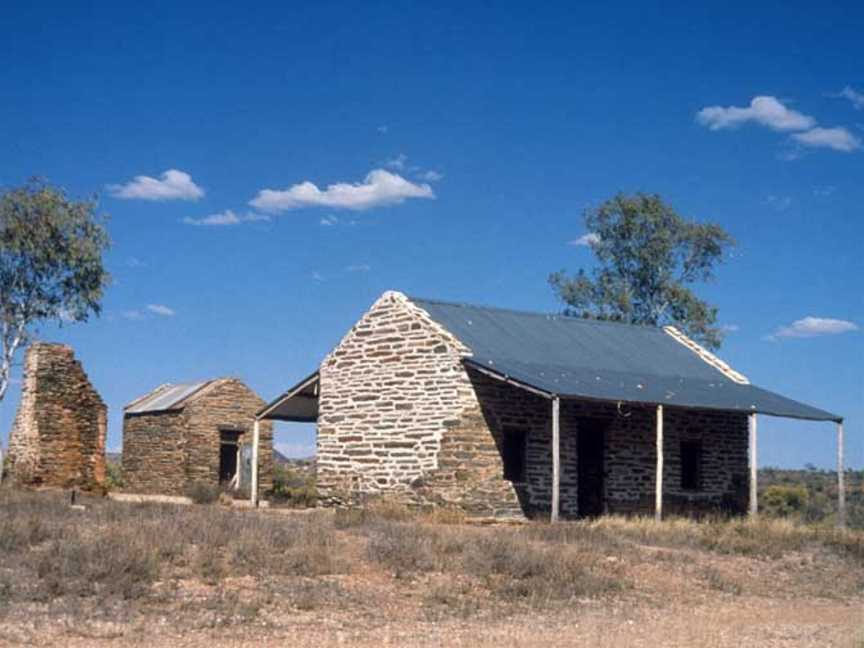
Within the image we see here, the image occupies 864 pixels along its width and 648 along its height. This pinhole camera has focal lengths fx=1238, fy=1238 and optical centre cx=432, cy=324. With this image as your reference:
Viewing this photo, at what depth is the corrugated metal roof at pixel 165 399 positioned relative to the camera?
37719 mm

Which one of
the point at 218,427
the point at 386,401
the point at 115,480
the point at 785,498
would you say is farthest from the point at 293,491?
the point at 785,498

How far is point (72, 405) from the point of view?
96.0 ft

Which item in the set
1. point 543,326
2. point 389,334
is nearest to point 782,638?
point 389,334

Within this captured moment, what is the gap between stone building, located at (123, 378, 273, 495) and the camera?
37031mm

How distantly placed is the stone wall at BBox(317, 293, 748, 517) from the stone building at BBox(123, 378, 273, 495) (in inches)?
395

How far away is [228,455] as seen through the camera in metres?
38.3

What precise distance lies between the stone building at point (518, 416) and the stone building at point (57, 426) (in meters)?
4.15

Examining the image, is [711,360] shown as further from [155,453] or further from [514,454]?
[155,453]

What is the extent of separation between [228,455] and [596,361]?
14951mm

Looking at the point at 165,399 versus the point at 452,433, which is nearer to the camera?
the point at 452,433

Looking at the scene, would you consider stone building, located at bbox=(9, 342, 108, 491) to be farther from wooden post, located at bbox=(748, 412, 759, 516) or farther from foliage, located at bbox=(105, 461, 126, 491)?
wooden post, located at bbox=(748, 412, 759, 516)

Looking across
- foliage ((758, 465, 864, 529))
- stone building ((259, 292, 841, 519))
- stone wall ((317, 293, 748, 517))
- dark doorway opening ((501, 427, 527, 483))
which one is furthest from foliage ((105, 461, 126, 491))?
foliage ((758, 465, 864, 529))

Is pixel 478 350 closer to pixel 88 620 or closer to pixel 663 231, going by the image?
pixel 88 620

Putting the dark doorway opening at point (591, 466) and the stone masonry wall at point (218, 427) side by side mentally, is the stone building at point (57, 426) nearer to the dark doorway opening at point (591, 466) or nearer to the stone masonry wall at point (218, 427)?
the stone masonry wall at point (218, 427)
